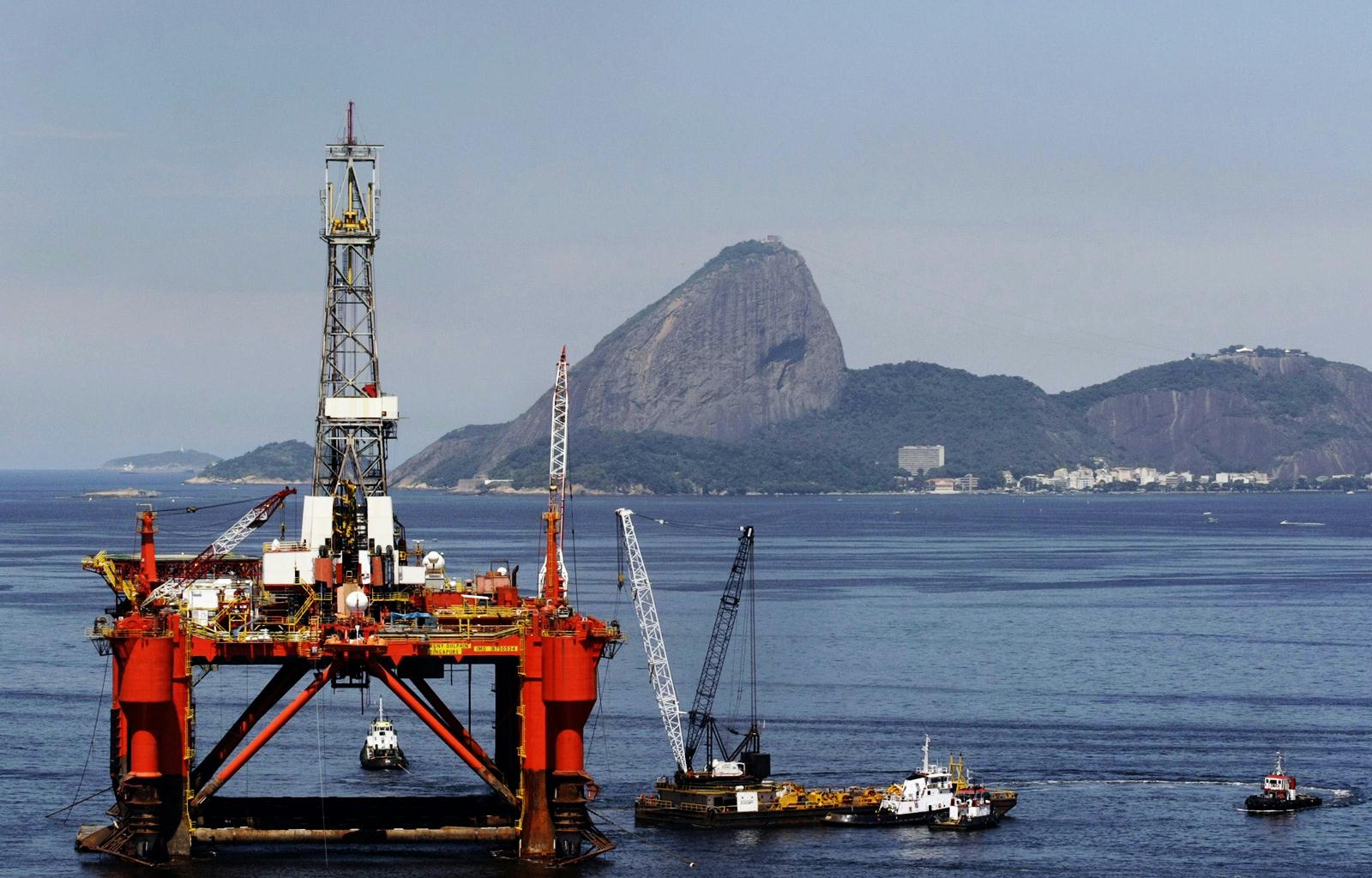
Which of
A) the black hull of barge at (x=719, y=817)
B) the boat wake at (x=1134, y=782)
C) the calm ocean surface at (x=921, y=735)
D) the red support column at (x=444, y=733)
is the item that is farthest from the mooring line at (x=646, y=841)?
the boat wake at (x=1134, y=782)

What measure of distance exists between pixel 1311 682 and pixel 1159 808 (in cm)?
4695

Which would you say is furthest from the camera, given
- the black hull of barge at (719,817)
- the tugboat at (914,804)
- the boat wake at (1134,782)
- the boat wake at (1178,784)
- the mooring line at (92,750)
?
the boat wake at (1134,782)

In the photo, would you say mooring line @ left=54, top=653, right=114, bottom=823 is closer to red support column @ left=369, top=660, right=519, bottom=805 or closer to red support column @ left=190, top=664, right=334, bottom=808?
red support column @ left=190, top=664, right=334, bottom=808

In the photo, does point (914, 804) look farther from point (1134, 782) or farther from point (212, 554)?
point (212, 554)

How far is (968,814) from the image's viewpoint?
80.6 meters

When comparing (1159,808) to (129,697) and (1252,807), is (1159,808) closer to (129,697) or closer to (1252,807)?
(1252,807)

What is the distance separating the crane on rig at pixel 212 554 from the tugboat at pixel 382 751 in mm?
11422

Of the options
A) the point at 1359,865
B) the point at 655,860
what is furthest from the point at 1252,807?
the point at 655,860

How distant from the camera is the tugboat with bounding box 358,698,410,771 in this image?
8794cm

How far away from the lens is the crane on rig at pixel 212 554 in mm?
66938

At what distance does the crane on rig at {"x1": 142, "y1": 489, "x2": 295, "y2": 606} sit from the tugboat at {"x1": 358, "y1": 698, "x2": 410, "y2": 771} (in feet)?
37.5

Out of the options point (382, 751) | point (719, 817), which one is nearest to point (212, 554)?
point (382, 751)

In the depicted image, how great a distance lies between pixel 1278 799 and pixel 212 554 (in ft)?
141

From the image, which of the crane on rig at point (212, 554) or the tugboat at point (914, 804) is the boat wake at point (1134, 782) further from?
the crane on rig at point (212, 554)
